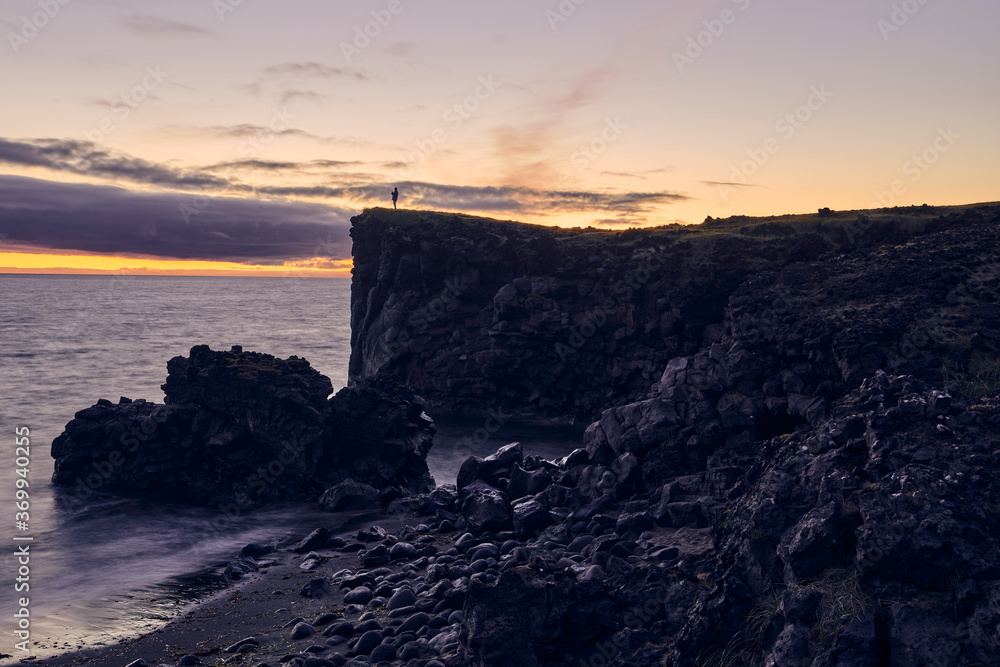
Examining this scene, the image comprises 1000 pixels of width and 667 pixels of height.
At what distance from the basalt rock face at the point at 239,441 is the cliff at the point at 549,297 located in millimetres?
22646

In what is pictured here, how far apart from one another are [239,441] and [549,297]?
31.7m

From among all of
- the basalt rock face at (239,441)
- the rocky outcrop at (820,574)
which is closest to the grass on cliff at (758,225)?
the basalt rock face at (239,441)

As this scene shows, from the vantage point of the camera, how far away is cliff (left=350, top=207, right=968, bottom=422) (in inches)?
2015

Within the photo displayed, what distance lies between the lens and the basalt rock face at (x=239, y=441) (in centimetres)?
3416

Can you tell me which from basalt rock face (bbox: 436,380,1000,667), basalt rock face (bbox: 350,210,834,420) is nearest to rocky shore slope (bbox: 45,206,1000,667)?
basalt rock face (bbox: 436,380,1000,667)

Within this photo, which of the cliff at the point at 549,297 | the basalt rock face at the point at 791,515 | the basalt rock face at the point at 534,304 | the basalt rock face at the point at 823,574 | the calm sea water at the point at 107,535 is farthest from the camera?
the basalt rock face at the point at 534,304

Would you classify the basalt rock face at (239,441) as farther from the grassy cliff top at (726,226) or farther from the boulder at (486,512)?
the grassy cliff top at (726,226)

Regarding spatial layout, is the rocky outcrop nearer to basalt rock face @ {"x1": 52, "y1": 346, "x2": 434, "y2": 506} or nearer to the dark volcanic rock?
the dark volcanic rock

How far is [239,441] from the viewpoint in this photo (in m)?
35.2

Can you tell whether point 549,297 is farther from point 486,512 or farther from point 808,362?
point 486,512

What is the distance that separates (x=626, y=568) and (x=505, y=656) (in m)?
3.57

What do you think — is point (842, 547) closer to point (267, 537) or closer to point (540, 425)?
point (267, 537)

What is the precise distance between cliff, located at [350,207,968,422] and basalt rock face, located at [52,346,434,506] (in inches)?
892

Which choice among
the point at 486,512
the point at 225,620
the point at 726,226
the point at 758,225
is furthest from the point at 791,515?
the point at 726,226
